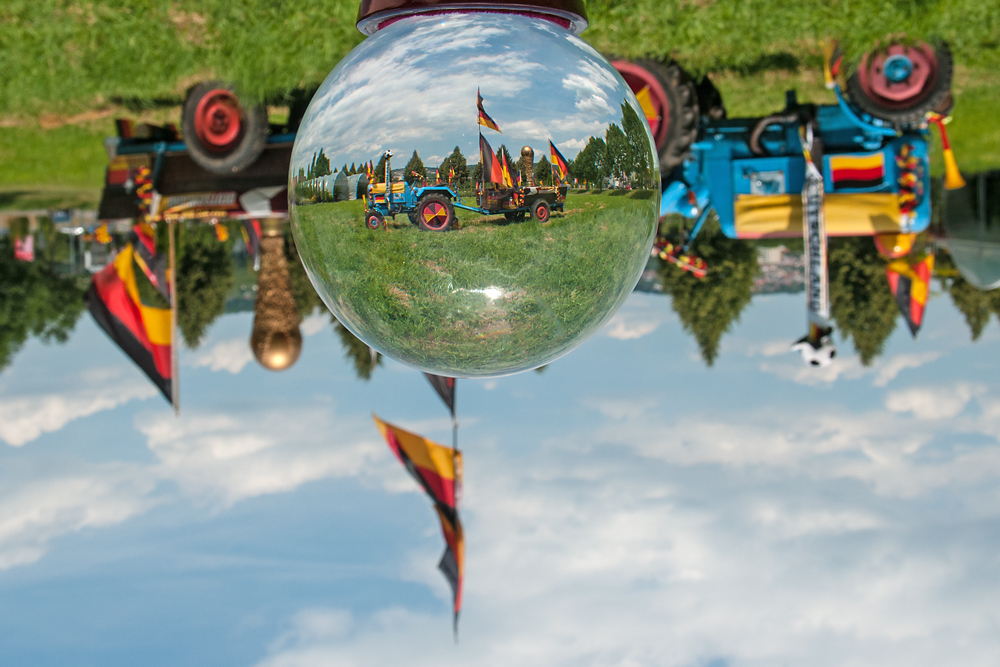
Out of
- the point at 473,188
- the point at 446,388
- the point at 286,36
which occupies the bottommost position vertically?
the point at 446,388

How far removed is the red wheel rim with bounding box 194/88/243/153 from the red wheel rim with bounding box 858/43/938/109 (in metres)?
3.99

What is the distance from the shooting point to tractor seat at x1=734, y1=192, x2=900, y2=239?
5066 millimetres

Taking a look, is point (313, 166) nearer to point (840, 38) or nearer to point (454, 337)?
point (454, 337)

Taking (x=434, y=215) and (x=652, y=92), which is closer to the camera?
(x=434, y=215)

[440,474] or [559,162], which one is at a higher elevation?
[559,162]

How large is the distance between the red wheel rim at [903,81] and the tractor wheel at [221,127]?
3850 millimetres

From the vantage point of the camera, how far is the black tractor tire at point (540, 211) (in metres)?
0.97

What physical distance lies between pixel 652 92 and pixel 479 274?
12.5 feet

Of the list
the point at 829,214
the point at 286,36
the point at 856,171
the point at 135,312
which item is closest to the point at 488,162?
the point at 286,36

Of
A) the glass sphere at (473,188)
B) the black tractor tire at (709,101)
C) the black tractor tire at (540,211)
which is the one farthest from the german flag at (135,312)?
the black tractor tire at (540,211)

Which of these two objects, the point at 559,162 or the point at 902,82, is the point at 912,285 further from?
the point at 559,162

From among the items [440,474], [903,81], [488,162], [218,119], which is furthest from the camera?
[440,474]

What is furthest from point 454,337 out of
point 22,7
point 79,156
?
point 79,156

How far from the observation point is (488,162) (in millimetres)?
929
